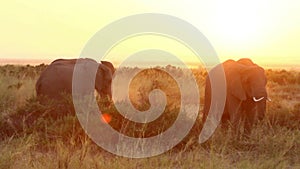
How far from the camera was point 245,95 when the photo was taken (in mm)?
8945

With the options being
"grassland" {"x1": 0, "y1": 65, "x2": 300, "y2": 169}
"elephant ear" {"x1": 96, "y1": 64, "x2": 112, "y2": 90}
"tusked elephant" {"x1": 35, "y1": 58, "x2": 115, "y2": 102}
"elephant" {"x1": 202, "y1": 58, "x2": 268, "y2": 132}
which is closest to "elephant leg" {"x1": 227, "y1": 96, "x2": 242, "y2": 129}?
"elephant" {"x1": 202, "y1": 58, "x2": 268, "y2": 132}

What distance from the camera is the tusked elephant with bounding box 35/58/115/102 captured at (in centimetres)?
1191

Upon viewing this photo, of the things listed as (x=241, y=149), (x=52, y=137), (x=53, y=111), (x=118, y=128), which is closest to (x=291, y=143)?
(x=241, y=149)

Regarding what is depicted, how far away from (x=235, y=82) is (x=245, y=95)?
395mm

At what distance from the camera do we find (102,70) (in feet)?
41.3

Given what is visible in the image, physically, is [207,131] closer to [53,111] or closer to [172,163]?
[172,163]

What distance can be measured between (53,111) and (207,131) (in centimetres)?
253

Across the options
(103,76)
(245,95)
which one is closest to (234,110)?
(245,95)

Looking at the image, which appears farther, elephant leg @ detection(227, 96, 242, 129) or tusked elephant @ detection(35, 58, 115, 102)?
tusked elephant @ detection(35, 58, 115, 102)

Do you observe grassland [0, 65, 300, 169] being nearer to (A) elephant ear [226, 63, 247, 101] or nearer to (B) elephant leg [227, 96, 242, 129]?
(B) elephant leg [227, 96, 242, 129]

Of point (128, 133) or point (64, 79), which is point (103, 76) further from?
point (128, 133)

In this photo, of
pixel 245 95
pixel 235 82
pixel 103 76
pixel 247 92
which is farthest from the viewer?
pixel 103 76

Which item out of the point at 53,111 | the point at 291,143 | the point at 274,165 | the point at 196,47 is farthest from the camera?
the point at 196,47

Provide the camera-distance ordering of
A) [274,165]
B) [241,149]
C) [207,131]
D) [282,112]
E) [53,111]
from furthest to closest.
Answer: [282,112]
[53,111]
[207,131]
[241,149]
[274,165]
